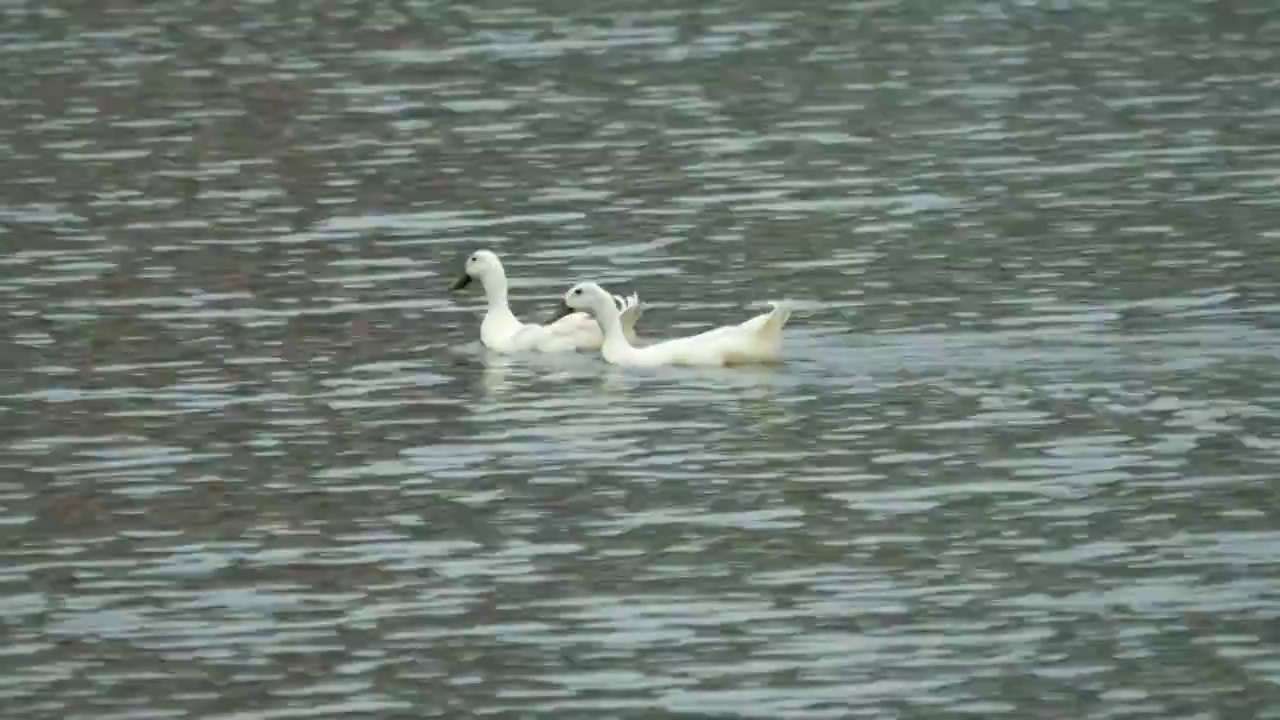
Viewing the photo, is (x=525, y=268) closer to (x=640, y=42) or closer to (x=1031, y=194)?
(x=1031, y=194)

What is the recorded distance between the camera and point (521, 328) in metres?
24.0

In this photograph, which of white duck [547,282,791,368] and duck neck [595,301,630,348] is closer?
white duck [547,282,791,368]

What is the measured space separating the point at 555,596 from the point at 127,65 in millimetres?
24712

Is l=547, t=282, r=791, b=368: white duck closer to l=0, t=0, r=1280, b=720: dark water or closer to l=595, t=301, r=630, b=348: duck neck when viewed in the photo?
l=595, t=301, r=630, b=348: duck neck

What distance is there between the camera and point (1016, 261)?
25.6 meters

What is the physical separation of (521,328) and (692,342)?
1985mm

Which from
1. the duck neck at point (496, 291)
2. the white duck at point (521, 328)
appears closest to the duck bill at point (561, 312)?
the white duck at point (521, 328)

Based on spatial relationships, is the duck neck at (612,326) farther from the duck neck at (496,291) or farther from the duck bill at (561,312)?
the duck neck at (496,291)

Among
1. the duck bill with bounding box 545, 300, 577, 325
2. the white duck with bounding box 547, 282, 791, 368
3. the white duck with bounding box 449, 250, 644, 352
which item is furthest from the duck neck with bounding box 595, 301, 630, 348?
the duck bill with bounding box 545, 300, 577, 325

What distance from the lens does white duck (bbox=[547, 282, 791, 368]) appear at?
21.8 meters

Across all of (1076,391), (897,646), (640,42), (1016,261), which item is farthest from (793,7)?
(897,646)

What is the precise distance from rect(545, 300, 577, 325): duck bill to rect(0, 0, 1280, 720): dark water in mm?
722

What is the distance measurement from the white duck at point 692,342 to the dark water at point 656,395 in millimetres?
139

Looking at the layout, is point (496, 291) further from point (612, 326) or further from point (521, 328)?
point (612, 326)
